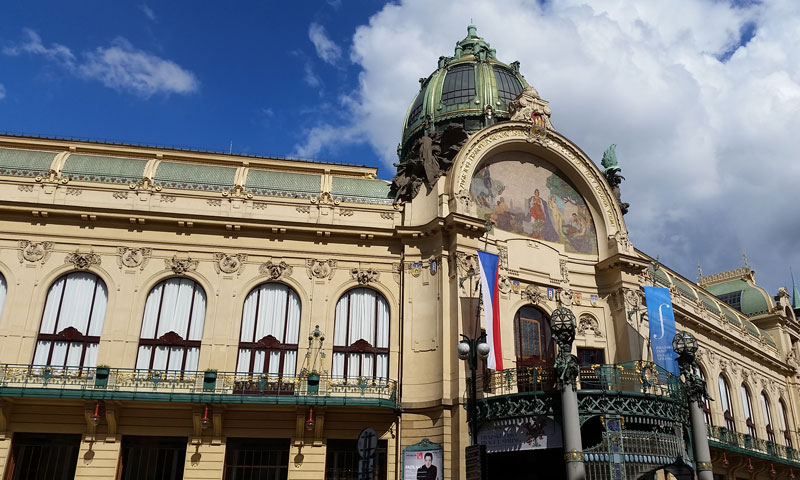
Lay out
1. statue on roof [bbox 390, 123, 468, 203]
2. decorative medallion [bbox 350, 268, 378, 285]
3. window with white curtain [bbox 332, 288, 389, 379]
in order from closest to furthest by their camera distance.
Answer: window with white curtain [bbox 332, 288, 389, 379] < decorative medallion [bbox 350, 268, 378, 285] < statue on roof [bbox 390, 123, 468, 203]

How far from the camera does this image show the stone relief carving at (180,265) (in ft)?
93.4

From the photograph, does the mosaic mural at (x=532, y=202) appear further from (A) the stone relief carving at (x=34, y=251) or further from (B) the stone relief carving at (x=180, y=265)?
(A) the stone relief carving at (x=34, y=251)

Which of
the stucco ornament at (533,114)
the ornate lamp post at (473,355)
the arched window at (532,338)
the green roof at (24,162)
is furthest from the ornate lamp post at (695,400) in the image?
the green roof at (24,162)

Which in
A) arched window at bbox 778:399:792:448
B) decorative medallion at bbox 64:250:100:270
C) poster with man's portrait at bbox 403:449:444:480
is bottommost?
poster with man's portrait at bbox 403:449:444:480

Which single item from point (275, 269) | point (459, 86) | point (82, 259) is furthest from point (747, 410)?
point (82, 259)

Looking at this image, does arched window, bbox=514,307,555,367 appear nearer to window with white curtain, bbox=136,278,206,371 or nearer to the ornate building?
the ornate building

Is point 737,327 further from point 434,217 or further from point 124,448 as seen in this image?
point 124,448

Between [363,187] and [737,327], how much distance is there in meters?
28.7

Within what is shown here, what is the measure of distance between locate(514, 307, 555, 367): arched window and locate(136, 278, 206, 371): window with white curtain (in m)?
13.5

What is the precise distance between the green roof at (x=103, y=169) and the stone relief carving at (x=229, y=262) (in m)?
5.32

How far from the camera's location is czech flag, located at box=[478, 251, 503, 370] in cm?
2678

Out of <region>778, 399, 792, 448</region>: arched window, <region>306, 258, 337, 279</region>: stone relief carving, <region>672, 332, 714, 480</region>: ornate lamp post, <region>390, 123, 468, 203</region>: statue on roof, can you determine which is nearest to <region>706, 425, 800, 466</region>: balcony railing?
<region>778, 399, 792, 448</region>: arched window

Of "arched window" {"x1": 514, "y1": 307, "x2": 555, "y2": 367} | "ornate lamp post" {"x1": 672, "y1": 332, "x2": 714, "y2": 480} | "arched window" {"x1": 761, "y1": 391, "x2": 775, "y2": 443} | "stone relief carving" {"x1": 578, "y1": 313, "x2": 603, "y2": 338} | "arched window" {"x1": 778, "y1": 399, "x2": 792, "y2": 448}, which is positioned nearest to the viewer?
"ornate lamp post" {"x1": 672, "y1": 332, "x2": 714, "y2": 480}

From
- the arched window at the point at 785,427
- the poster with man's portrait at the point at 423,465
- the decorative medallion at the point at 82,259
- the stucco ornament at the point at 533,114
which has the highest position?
the stucco ornament at the point at 533,114
